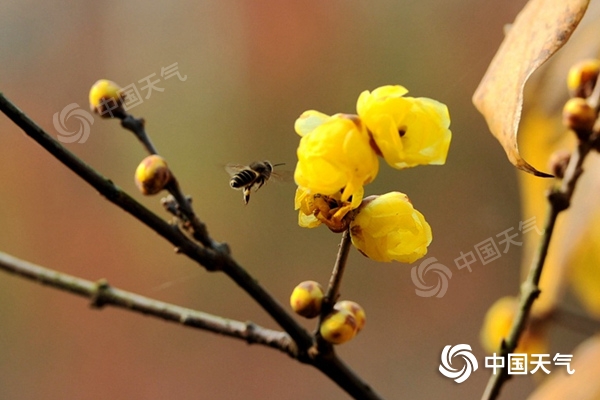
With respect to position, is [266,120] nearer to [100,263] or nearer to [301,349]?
[100,263]

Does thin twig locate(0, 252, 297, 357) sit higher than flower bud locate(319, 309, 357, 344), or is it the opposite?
thin twig locate(0, 252, 297, 357)

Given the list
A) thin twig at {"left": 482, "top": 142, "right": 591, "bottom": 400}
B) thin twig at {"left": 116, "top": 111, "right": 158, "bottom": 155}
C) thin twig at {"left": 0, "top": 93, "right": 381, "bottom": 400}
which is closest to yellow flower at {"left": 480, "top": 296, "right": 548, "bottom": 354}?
thin twig at {"left": 482, "top": 142, "right": 591, "bottom": 400}

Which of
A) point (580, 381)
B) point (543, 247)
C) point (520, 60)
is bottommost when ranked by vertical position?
point (580, 381)

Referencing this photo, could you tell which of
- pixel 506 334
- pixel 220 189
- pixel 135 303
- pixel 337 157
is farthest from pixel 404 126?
pixel 220 189

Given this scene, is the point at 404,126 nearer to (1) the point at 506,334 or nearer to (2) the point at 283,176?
(2) the point at 283,176

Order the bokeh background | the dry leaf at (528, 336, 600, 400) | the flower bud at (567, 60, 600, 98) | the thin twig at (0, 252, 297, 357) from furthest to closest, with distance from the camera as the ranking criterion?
the bokeh background < the dry leaf at (528, 336, 600, 400) < the flower bud at (567, 60, 600, 98) < the thin twig at (0, 252, 297, 357)

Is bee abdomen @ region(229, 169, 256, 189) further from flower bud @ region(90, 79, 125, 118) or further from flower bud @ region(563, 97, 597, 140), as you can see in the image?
flower bud @ region(563, 97, 597, 140)
